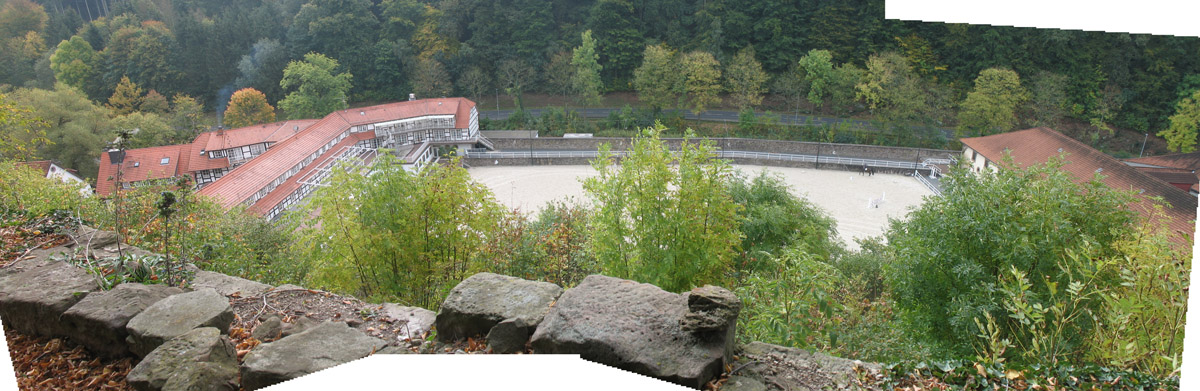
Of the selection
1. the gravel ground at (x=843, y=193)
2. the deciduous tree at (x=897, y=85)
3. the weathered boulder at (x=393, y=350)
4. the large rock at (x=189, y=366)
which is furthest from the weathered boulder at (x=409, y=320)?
the deciduous tree at (x=897, y=85)

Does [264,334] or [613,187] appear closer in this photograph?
[264,334]

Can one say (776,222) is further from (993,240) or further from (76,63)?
(76,63)

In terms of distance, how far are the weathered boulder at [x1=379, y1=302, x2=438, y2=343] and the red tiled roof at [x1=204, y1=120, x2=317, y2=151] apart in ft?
38.9

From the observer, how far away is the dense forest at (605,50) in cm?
421

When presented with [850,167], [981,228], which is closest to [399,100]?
[850,167]

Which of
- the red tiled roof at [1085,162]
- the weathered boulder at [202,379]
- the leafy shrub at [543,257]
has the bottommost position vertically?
the leafy shrub at [543,257]

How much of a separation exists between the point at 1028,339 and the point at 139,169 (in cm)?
1351

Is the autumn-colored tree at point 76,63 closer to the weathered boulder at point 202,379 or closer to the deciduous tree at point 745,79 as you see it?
the weathered boulder at point 202,379

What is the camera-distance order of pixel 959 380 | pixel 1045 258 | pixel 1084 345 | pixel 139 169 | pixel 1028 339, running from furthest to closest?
pixel 139 169
pixel 1045 258
pixel 1028 339
pixel 1084 345
pixel 959 380

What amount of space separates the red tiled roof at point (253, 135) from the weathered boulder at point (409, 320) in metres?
11.9

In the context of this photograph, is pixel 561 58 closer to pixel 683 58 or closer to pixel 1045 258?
pixel 683 58

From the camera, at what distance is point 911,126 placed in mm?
11914

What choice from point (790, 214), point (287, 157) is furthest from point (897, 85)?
point (287, 157)

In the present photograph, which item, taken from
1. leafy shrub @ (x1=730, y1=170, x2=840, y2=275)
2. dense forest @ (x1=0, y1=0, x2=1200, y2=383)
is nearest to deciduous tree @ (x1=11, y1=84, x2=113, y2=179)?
dense forest @ (x1=0, y1=0, x2=1200, y2=383)
